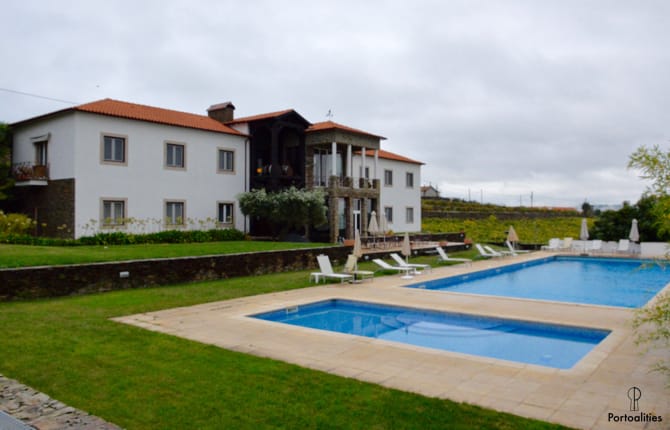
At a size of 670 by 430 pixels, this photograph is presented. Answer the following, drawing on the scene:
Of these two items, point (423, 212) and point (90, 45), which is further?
point (423, 212)

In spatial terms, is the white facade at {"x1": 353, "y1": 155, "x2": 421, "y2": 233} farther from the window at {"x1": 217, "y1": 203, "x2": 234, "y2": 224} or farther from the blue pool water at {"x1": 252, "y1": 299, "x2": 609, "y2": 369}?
the blue pool water at {"x1": 252, "y1": 299, "x2": 609, "y2": 369}

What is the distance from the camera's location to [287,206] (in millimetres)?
24812

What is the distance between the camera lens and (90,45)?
61.6 feet

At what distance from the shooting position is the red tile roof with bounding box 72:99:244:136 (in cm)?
2183

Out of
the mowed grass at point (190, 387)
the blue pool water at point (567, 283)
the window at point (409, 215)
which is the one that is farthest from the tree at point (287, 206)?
the mowed grass at point (190, 387)

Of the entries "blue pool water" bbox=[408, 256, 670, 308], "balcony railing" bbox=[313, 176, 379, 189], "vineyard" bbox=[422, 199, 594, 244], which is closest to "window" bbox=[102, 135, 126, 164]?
"balcony railing" bbox=[313, 176, 379, 189]

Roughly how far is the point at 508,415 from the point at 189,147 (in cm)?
2250

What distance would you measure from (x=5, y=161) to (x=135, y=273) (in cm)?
1562

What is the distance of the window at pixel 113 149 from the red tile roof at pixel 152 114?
1.05 metres

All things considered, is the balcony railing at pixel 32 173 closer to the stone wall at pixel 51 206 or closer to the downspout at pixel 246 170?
the stone wall at pixel 51 206

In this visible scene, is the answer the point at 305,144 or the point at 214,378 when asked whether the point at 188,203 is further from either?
the point at 214,378

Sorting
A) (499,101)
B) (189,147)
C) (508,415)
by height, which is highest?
(499,101)

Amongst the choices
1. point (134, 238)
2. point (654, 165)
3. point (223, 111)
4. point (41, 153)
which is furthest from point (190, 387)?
point (223, 111)

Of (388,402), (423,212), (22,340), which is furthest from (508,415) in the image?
(423,212)
